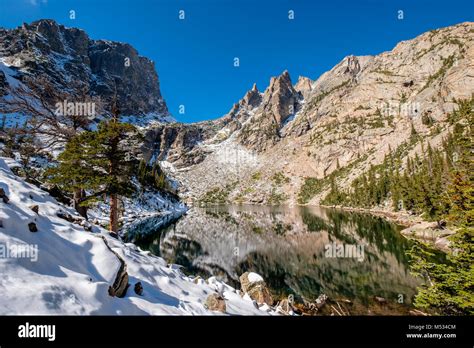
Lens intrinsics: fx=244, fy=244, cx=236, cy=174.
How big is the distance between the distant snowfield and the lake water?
15456 millimetres

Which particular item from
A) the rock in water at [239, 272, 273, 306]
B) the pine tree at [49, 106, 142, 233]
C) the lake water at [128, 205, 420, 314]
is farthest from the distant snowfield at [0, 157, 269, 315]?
the lake water at [128, 205, 420, 314]

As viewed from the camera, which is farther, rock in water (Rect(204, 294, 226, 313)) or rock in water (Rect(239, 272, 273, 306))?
rock in water (Rect(239, 272, 273, 306))

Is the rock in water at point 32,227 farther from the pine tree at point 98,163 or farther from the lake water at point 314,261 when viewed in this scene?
the lake water at point 314,261

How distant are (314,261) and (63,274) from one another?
33.7 m

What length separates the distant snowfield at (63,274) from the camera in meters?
5.17

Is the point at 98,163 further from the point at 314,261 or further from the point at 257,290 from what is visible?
the point at 314,261

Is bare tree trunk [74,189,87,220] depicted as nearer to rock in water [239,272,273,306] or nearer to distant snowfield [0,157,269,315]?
distant snowfield [0,157,269,315]

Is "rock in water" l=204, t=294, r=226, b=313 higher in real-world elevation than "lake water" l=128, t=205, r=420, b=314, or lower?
higher

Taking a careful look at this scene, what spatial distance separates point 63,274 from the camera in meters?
6.48

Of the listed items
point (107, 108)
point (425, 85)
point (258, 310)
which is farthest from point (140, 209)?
point (425, 85)

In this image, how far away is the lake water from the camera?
23.2 metres

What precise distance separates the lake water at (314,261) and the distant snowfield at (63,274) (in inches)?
609

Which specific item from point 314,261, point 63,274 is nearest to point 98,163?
point 63,274
